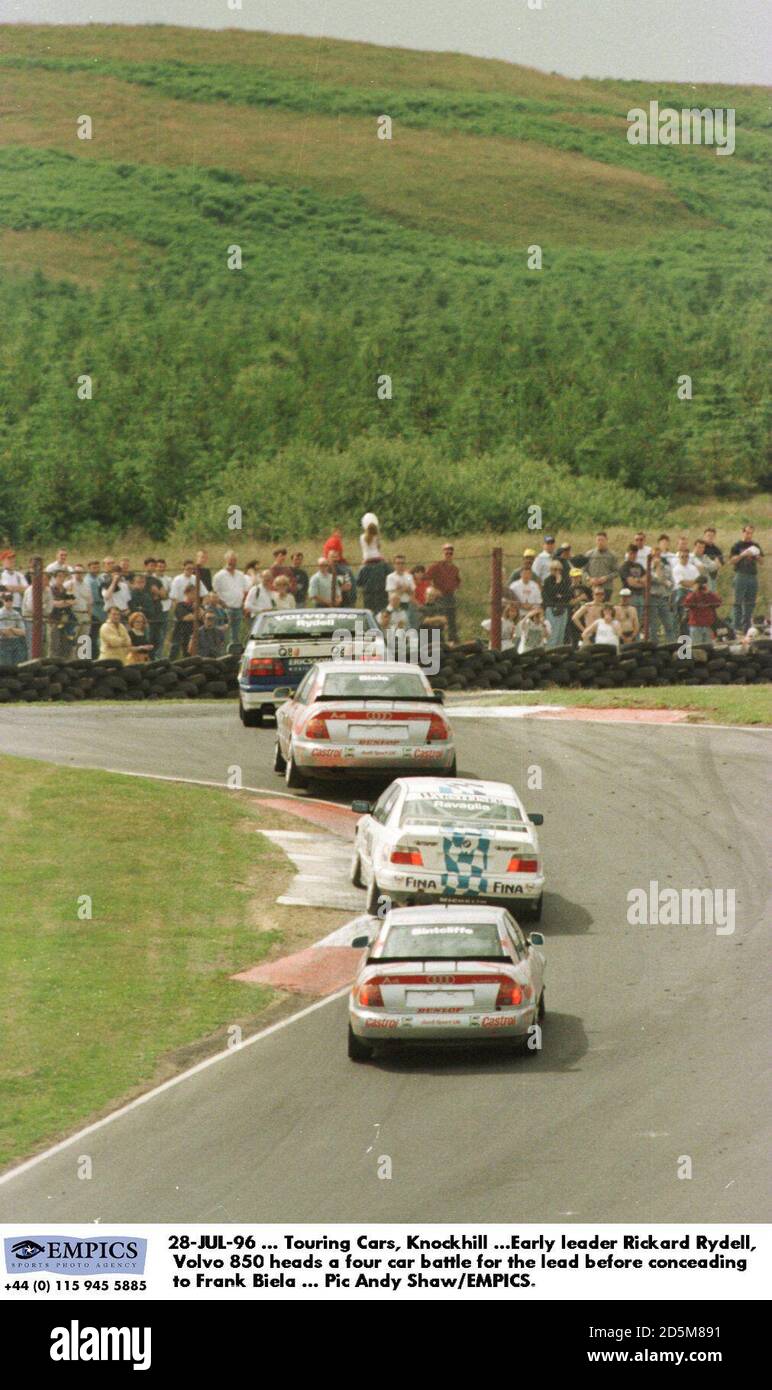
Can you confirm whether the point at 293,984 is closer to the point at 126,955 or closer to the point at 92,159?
the point at 126,955

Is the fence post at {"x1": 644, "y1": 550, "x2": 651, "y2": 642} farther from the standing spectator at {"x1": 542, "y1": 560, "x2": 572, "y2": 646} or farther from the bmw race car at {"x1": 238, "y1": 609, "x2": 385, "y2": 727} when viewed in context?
the bmw race car at {"x1": 238, "y1": 609, "x2": 385, "y2": 727}

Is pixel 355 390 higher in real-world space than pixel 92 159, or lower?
lower

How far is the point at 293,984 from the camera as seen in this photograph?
55.6 ft

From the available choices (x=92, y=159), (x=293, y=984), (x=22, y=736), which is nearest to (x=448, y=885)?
(x=293, y=984)

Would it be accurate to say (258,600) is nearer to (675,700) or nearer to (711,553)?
(675,700)

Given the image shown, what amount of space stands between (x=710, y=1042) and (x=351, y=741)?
8.24 metres

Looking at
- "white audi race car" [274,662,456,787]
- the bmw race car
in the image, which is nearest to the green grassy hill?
the bmw race car

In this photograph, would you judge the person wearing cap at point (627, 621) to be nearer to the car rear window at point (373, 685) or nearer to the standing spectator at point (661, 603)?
the standing spectator at point (661, 603)

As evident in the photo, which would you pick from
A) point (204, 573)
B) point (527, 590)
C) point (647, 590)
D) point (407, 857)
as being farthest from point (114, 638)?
point (407, 857)

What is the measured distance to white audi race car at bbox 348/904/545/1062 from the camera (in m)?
14.1

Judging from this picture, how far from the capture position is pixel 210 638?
32.1m

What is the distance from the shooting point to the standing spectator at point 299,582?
3216 cm

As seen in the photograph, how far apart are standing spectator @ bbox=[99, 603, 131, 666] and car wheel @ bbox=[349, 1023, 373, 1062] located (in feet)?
57.1

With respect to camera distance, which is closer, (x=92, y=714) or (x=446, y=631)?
(x=92, y=714)
